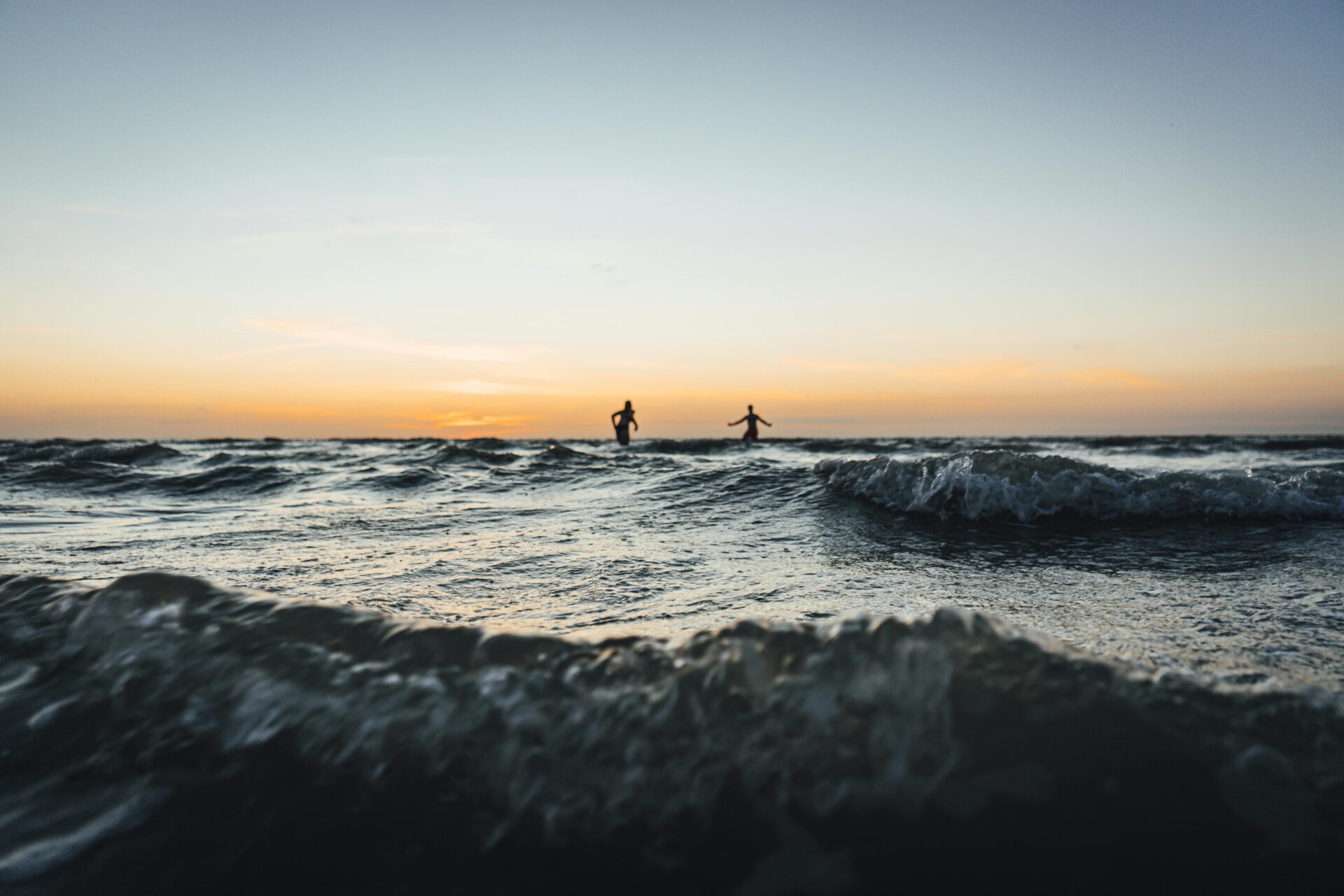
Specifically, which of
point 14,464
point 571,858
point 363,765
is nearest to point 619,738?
point 571,858

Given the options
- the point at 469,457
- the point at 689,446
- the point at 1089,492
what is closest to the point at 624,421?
the point at 689,446

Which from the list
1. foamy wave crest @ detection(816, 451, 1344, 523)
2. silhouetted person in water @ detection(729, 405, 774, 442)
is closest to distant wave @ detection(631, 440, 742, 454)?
silhouetted person in water @ detection(729, 405, 774, 442)

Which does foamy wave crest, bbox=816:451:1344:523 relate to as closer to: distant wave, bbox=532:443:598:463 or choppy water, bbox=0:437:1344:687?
choppy water, bbox=0:437:1344:687

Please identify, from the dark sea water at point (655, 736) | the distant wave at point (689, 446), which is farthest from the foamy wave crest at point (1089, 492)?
the distant wave at point (689, 446)

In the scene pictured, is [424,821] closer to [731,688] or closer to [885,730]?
[731,688]

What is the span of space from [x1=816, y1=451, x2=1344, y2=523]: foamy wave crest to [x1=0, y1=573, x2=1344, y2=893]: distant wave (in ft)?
15.4

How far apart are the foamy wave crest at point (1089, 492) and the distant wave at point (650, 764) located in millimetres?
4681

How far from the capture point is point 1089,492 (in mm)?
6219

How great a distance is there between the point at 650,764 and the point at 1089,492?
19.7ft

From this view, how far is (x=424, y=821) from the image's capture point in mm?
1610

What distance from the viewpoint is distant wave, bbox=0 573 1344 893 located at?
1.45 m

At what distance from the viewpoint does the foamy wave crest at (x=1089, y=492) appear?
5.83m

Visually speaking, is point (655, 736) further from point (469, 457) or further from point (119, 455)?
point (119, 455)

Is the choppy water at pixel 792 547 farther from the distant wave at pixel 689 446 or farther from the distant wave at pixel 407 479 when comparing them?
the distant wave at pixel 689 446
